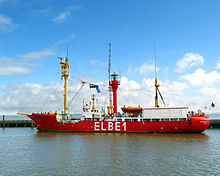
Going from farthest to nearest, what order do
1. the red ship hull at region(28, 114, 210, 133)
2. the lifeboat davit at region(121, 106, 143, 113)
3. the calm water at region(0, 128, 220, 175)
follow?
the lifeboat davit at region(121, 106, 143, 113)
the red ship hull at region(28, 114, 210, 133)
the calm water at region(0, 128, 220, 175)

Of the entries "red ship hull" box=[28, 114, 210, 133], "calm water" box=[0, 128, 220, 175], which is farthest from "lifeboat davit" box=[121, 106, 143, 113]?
"calm water" box=[0, 128, 220, 175]

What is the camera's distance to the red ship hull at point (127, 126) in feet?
131

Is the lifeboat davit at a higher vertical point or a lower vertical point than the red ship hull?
higher

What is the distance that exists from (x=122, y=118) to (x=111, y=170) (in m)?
25.0

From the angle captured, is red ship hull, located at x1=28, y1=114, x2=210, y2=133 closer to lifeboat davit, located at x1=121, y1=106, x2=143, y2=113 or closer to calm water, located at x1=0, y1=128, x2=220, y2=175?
lifeboat davit, located at x1=121, y1=106, x2=143, y2=113

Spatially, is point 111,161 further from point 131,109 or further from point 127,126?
point 131,109

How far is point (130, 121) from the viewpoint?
41.8 meters

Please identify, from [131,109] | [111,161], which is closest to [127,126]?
[131,109]

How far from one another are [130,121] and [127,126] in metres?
1.31

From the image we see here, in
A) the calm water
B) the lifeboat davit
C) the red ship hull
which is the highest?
the lifeboat davit

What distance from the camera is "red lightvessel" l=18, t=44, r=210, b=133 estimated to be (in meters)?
40.0

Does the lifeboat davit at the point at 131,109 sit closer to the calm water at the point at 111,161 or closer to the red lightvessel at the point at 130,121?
the red lightvessel at the point at 130,121

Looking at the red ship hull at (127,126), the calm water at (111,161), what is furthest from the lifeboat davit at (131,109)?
the calm water at (111,161)

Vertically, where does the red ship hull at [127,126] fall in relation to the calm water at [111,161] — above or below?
above
